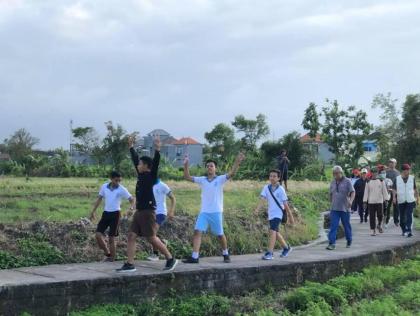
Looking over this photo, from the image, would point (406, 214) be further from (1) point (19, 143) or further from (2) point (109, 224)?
(1) point (19, 143)

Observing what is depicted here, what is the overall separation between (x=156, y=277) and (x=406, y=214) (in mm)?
8290

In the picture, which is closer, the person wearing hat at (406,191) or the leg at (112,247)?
the leg at (112,247)

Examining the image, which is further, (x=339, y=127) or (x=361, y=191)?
(x=339, y=127)

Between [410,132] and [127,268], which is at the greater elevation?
[410,132]

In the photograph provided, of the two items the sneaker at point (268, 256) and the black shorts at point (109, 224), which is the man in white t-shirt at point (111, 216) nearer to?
the black shorts at point (109, 224)

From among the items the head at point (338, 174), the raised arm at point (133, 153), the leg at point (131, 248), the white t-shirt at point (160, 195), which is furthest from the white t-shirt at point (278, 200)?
the leg at point (131, 248)

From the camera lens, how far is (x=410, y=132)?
41.7 metres

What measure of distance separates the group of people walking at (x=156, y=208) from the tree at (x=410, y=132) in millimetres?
32073

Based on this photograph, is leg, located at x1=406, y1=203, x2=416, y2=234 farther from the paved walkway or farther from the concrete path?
the concrete path

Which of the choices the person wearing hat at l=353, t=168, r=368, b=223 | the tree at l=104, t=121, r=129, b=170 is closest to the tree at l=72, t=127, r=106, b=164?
the tree at l=104, t=121, r=129, b=170

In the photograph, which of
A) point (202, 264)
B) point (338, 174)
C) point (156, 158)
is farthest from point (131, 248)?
point (338, 174)

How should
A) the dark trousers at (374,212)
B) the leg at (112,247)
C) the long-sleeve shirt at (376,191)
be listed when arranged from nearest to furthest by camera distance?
the leg at (112,247) → the long-sleeve shirt at (376,191) → the dark trousers at (374,212)

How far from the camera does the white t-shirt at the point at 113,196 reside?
9.48m

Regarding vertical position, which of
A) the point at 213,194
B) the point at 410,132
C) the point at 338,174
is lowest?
the point at 213,194
